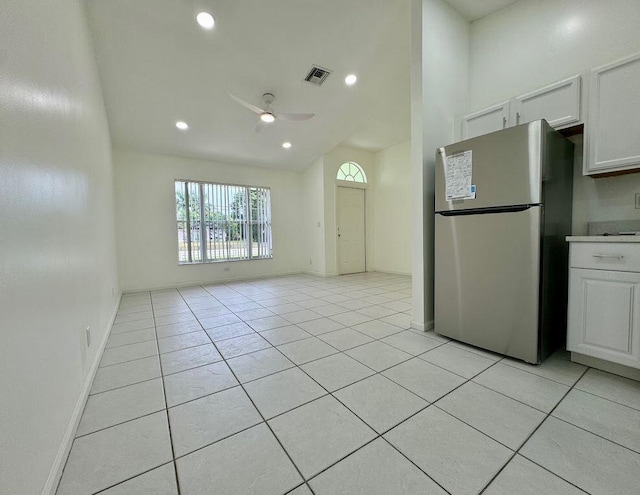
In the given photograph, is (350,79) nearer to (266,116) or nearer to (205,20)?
(266,116)

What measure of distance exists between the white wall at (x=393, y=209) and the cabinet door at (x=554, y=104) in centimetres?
339

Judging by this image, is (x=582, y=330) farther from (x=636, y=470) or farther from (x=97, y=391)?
(x=97, y=391)

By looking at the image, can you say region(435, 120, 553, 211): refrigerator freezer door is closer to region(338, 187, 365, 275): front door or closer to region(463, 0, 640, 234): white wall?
region(463, 0, 640, 234): white wall

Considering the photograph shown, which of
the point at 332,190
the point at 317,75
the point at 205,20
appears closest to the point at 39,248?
the point at 205,20

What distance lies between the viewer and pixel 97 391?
160 cm

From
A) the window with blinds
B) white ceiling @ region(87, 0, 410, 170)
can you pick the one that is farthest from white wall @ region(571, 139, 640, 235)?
the window with blinds

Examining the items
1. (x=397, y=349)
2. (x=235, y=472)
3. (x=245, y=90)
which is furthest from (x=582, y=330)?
(x=245, y=90)

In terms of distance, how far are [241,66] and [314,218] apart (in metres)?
3.33

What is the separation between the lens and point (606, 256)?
5.30ft

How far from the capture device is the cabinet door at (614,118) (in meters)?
1.66

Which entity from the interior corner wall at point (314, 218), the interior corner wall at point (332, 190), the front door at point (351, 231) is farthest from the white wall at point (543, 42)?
the front door at point (351, 231)

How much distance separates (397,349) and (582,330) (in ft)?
3.94

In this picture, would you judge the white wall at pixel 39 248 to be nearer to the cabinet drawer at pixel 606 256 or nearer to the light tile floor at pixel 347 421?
the light tile floor at pixel 347 421

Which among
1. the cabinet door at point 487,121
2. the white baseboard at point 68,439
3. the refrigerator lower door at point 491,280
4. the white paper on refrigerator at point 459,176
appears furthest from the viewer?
the cabinet door at point 487,121
